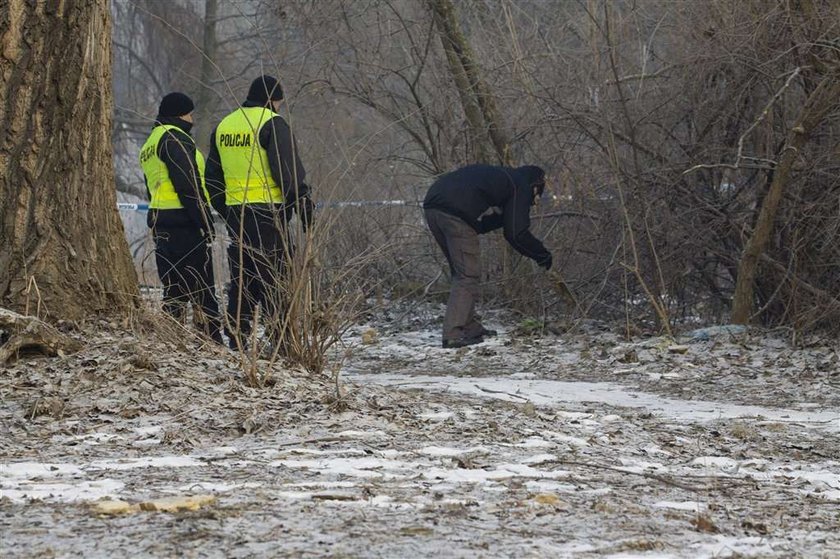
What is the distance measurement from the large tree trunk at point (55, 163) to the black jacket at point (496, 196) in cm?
400

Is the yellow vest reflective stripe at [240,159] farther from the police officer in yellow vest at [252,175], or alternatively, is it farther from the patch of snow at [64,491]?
the patch of snow at [64,491]

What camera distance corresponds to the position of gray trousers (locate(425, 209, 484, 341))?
10688 millimetres

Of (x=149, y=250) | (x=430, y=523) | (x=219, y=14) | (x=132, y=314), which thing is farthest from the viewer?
(x=219, y=14)

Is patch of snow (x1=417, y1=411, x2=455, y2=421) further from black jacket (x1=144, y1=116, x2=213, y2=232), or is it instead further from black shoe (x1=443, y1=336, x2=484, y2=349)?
black shoe (x1=443, y1=336, x2=484, y2=349)

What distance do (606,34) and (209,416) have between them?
5.72 metres

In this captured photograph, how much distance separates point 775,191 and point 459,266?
2416 mm

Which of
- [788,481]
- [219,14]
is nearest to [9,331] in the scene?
[788,481]

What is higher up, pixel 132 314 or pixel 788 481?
pixel 132 314

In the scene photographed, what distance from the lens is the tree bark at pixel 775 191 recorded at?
9648 mm

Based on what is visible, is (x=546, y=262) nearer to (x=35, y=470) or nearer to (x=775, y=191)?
(x=775, y=191)

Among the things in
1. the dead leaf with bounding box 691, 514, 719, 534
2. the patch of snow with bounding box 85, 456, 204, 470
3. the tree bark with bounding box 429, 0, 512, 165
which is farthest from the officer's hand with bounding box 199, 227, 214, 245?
the tree bark with bounding box 429, 0, 512, 165

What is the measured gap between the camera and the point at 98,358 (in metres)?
6.34

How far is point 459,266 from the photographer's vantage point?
1077 centimetres

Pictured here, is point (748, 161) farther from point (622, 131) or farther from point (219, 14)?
point (219, 14)
